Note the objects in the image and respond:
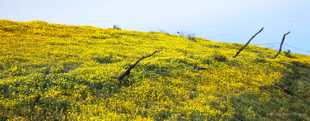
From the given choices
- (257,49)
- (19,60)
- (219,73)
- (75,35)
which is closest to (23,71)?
(19,60)

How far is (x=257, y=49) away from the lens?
56562 millimetres

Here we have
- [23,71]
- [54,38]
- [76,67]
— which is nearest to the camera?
[23,71]

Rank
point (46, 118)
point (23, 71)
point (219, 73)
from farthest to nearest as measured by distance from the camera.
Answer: point (219, 73)
point (23, 71)
point (46, 118)

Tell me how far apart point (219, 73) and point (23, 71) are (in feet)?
41.6

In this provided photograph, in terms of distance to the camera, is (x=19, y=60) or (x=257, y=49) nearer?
(x=19, y=60)

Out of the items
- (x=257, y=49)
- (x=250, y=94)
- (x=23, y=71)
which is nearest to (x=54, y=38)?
(x=23, y=71)

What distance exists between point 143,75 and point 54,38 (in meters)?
A: 14.5

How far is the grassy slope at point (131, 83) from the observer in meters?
24.2

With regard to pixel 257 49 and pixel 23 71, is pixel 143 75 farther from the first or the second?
pixel 257 49

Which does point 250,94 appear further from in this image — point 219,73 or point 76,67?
point 76,67

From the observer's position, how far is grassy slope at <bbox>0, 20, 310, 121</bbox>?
952 inches

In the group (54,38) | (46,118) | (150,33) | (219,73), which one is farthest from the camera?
(150,33)

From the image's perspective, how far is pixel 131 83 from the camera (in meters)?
28.4

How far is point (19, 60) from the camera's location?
3188cm
